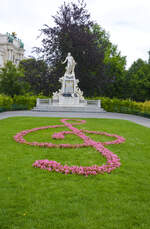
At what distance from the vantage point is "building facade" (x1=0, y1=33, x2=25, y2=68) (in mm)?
78650

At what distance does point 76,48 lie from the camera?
36.0 m

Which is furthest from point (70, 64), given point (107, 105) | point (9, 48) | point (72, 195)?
point (9, 48)

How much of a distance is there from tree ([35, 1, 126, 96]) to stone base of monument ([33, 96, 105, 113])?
30.3 feet

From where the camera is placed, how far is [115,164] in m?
5.87

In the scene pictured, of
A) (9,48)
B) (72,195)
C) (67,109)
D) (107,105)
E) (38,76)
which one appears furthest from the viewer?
(9,48)

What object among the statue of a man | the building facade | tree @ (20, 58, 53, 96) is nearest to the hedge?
the statue of a man

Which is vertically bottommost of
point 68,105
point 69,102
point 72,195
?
point 72,195

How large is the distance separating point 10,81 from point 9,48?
173ft

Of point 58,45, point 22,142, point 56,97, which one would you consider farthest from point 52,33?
point 22,142

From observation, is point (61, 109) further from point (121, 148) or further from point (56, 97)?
point (121, 148)

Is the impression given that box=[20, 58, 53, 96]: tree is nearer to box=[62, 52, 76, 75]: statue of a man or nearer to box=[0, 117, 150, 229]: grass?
box=[62, 52, 76, 75]: statue of a man

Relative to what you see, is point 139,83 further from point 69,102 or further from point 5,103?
point 5,103

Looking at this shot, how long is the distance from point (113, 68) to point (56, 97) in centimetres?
2188

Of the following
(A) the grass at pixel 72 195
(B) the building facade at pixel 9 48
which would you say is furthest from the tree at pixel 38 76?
(B) the building facade at pixel 9 48
